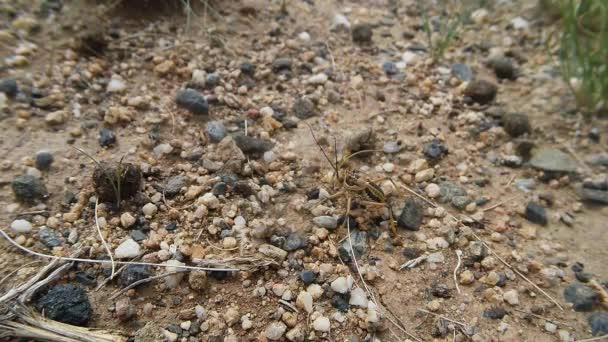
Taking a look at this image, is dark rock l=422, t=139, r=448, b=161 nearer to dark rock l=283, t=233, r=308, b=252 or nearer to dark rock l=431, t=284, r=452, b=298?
dark rock l=431, t=284, r=452, b=298

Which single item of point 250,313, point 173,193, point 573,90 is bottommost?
point 250,313

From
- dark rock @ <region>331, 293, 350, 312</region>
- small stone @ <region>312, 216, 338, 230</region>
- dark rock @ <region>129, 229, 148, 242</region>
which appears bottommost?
dark rock @ <region>331, 293, 350, 312</region>

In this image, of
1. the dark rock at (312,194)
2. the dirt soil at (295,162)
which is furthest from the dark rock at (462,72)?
the dark rock at (312,194)

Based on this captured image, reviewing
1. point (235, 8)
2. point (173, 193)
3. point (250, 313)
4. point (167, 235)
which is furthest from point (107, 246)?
point (235, 8)

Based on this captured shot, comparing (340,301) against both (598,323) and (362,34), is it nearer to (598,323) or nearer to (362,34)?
(598,323)

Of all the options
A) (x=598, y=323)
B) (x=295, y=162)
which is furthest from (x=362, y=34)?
(x=598, y=323)

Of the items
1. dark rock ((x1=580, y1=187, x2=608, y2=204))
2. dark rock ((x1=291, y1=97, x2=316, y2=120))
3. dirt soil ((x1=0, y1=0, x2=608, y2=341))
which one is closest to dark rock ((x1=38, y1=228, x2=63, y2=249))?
dirt soil ((x1=0, y1=0, x2=608, y2=341))

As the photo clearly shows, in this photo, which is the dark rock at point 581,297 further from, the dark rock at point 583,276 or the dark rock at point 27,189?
the dark rock at point 27,189

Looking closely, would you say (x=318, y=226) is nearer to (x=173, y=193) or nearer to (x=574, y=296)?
(x=173, y=193)
